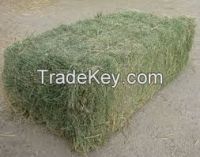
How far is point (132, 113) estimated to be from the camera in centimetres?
391

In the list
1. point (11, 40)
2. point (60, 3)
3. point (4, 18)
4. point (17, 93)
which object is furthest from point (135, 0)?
point (17, 93)

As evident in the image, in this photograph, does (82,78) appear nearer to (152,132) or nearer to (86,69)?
(86,69)

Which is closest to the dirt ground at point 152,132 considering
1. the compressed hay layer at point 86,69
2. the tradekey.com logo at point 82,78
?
the compressed hay layer at point 86,69

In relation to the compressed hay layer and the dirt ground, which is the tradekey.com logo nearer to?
the compressed hay layer

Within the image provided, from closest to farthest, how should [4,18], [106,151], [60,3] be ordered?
[106,151]
[4,18]
[60,3]

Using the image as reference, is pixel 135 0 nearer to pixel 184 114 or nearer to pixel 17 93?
pixel 184 114

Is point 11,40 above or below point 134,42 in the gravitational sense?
below

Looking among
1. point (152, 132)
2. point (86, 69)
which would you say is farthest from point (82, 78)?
point (152, 132)

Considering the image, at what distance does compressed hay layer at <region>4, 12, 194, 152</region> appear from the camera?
3221 mm

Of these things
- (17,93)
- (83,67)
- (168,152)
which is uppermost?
(83,67)

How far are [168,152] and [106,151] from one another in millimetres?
544

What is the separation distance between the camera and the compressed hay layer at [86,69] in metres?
3.22

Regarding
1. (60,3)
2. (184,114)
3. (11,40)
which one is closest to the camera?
(184,114)

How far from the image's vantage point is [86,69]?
3.19m
